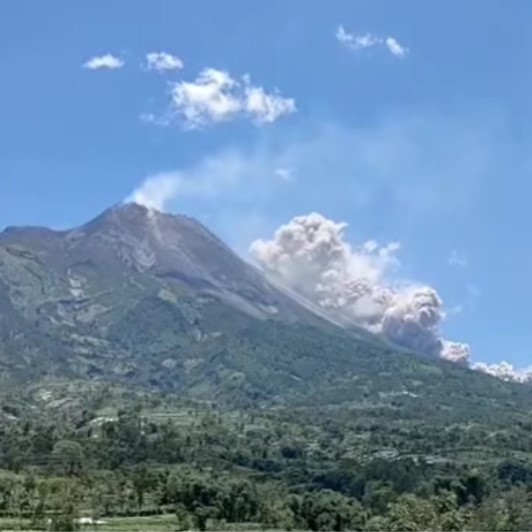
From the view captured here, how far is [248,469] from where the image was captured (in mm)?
131750

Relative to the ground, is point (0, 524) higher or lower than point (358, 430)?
lower

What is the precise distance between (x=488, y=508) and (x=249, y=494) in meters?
21.2

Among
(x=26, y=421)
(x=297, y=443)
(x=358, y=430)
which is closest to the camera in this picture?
(x=297, y=443)

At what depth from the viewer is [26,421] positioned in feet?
544

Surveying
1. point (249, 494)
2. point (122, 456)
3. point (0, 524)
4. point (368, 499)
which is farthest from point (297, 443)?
point (0, 524)

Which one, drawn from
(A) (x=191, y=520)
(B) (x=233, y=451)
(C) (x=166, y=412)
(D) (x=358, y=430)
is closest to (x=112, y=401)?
(C) (x=166, y=412)

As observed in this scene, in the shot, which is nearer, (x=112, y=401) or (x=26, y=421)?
(x=26, y=421)

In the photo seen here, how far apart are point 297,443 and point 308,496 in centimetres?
6524

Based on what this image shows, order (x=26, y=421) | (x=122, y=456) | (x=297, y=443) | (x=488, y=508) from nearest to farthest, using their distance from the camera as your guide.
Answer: (x=488, y=508), (x=122, y=456), (x=297, y=443), (x=26, y=421)

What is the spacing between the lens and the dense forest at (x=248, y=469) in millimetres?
77562

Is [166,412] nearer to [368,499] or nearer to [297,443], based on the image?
[297,443]

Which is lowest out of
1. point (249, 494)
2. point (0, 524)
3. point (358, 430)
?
point (0, 524)

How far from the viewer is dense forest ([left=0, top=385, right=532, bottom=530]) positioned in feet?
254

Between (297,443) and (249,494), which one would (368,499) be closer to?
(249,494)
